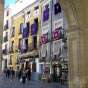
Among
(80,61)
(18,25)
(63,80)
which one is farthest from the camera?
(18,25)

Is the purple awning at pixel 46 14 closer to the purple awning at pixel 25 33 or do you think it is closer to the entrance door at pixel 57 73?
the purple awning at pixel 25 33

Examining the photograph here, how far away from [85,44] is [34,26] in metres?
17.0

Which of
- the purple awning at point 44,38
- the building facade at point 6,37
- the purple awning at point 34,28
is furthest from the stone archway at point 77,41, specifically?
the building facade at point 6,37

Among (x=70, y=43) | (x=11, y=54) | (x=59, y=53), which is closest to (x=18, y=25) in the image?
(x=11, y=54)

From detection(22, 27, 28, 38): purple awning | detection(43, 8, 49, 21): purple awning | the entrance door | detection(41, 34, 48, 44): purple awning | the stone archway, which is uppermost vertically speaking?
detection(43, 8, 49, 21): purple awning

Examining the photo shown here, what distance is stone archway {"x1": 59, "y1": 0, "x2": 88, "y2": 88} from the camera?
347 inches

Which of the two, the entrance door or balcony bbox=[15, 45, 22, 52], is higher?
balcony bbox=[15, 45, 22, 52]

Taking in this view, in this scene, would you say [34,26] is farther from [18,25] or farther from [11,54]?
[11,54]

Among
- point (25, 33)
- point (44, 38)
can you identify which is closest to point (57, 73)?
point (44, 38)

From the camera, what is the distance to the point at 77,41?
9.03m

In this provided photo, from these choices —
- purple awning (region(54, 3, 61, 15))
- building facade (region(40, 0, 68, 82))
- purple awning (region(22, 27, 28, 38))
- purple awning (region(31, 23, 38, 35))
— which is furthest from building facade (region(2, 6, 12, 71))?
purple awning (region(54, 3, 61, 15))

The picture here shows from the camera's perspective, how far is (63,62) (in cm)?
1958

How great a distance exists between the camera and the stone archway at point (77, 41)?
28.9ft

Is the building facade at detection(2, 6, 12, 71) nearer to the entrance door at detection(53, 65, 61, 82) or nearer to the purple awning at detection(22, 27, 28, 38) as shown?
the purple awning at detection(22, 27, 28, 38)
